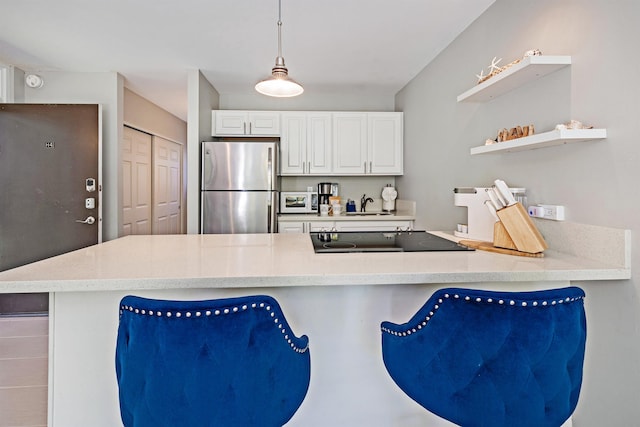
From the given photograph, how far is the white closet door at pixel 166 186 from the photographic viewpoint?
16.8 ft

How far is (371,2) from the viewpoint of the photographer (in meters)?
2.24

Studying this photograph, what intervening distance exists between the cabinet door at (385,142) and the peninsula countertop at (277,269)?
8.47 ft

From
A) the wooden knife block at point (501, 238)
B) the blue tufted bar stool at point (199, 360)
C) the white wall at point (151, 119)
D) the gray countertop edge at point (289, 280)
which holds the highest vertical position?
the white wall at point (151, 119)

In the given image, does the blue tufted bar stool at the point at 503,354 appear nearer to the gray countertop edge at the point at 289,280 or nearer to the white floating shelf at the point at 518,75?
the gray countertop edge at the point at 289,280

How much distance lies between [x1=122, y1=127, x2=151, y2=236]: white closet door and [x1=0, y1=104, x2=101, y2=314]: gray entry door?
640mm

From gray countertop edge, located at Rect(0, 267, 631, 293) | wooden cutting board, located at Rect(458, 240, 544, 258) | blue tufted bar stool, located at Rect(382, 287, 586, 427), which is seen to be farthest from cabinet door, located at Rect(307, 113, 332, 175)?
blue tufted bar stool, located at Rect(382, 287, 586, 427)

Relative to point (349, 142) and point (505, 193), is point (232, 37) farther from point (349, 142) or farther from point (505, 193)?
point (505, 193)

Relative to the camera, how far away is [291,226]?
3721mm

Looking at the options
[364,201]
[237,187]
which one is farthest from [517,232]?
[364,201]

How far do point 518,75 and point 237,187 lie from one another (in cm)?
255

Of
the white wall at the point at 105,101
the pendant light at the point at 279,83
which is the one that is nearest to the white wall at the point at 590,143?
the pendant light at the point at 279,83

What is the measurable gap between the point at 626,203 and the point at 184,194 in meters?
6.04

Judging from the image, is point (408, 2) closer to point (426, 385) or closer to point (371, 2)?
point (371, 2)

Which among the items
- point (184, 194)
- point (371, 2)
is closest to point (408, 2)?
point (371, 2)
